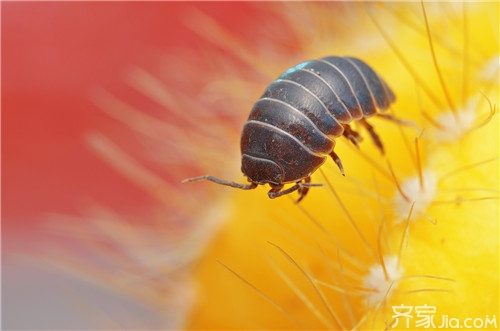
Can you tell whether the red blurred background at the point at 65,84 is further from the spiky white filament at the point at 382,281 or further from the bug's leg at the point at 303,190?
the spiky white filament at the point at 382,281

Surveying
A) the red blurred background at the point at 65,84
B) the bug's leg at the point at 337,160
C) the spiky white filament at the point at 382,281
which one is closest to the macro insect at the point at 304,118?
the bug's leg at the point at 337,160

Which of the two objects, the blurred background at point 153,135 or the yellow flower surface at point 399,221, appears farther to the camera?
the blurred background at point 153,135

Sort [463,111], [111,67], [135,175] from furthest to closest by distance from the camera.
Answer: [111,67], [135,175], [463,111]

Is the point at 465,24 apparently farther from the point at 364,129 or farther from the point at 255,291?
the point at 255,291

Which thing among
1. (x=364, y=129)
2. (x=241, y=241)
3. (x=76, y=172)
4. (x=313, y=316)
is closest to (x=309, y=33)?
(x=364, y=129)

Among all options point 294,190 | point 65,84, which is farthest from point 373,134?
point 65,84

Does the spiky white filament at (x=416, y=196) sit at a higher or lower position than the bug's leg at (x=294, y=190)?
lower
